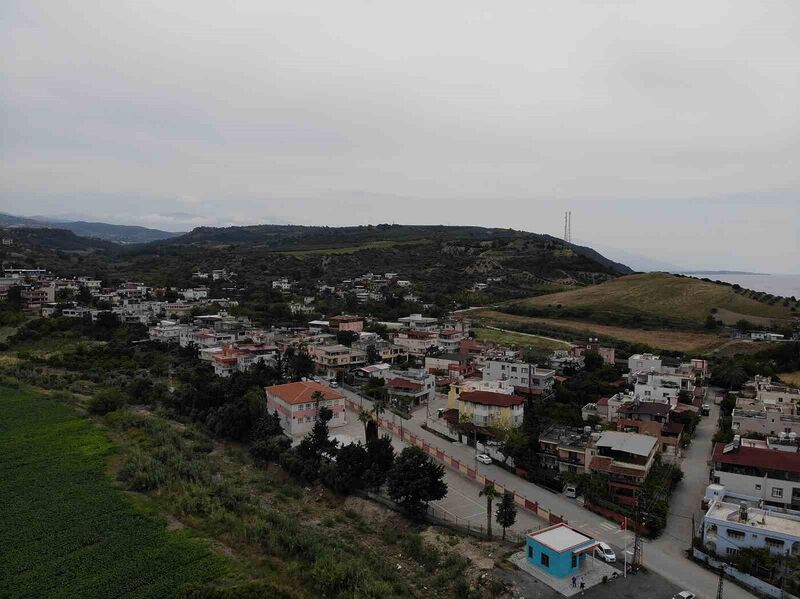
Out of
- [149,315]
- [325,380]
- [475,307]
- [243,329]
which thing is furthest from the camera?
[475,307]

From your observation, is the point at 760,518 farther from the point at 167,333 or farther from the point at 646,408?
the point at 167,333

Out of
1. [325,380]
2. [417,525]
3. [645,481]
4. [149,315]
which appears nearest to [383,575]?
[417,525]

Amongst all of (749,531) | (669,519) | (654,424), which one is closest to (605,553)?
(669,519)

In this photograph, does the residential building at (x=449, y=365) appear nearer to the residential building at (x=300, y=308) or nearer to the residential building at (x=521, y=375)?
the residential building at (x=521, y=375)

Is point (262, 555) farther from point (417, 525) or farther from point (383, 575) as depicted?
point (417, 525)

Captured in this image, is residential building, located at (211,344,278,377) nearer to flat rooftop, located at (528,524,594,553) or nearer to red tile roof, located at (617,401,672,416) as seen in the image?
red tile roof, located at (617,401,672,416)

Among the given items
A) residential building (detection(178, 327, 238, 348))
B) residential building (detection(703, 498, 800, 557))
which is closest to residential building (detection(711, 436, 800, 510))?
residential building (detection(703, 498, 800, 557))

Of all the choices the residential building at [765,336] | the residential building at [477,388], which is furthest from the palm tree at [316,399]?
the residential building at [765,336]
